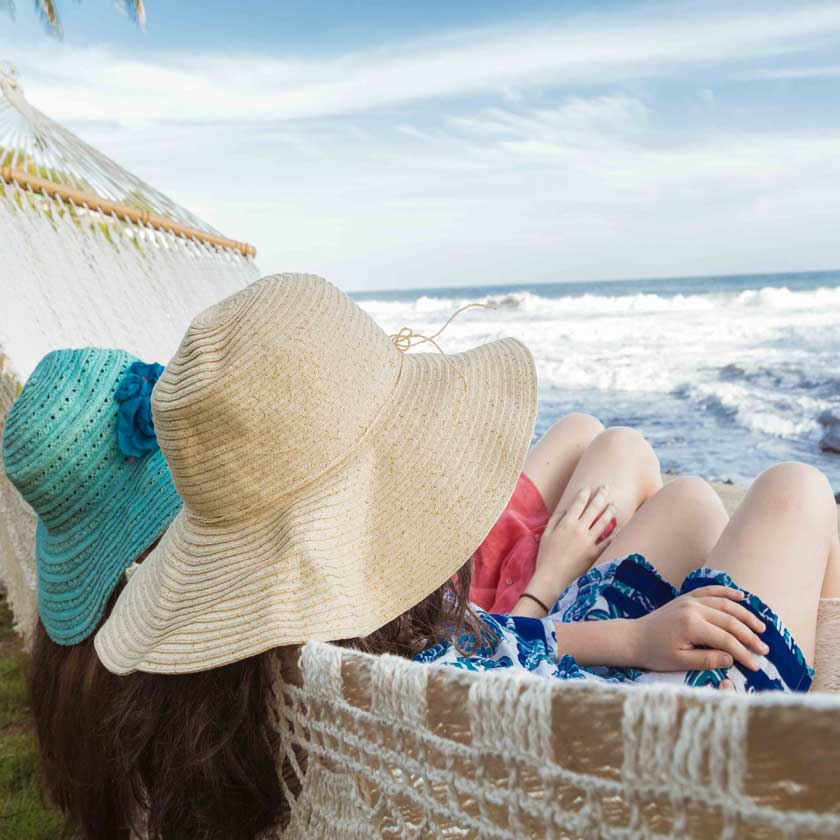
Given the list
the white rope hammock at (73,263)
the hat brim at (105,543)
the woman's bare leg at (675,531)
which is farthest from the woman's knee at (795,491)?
the white rope hammock at (73,263)

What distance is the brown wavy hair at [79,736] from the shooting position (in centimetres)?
91

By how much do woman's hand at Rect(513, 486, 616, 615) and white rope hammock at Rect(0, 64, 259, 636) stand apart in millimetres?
999

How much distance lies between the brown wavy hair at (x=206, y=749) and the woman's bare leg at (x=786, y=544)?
0.56 m

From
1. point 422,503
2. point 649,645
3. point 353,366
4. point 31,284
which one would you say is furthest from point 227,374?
point 31,284

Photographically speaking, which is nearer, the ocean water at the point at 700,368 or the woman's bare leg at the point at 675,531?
the woman's bare leg at the point at 675,531

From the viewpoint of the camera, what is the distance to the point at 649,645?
3.30 feet

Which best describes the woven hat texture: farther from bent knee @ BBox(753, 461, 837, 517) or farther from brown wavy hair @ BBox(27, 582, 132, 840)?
bent knee @ BBox(753, 461, 837, 517)

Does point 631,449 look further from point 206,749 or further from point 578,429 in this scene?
point 206,749

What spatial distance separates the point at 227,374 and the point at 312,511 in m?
0.16

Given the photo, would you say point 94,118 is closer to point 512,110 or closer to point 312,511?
point 512,110

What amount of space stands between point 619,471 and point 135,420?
A: 3.14 ft

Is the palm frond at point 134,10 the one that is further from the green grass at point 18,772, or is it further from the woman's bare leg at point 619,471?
the woman's bare leg at point 619,471

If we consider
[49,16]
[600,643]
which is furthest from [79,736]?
[49,16]

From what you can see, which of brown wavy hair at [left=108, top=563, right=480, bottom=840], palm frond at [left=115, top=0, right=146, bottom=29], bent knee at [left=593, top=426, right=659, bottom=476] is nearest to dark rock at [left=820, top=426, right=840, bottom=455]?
bent knee at [left=593, top=426, right=659, bottom=476]
